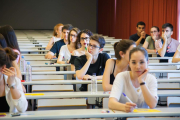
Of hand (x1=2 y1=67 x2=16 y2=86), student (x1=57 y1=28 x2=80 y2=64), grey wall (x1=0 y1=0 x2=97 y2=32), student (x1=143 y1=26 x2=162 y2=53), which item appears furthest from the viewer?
grey wall (x1=0 y1=0 x2=97 y2=32)

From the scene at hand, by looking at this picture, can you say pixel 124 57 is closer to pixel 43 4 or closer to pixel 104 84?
pixel 104 84

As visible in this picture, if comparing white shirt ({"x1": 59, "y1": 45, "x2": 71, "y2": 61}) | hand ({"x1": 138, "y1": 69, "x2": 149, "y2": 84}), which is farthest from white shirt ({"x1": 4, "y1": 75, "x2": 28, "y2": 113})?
white shirt ({"x1": 59, "y1": 45, "x2": 71, "y2": 61})

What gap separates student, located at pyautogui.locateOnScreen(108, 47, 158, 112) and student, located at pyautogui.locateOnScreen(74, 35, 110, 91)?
1121 millimetres

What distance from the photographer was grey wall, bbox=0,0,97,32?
1545 cm

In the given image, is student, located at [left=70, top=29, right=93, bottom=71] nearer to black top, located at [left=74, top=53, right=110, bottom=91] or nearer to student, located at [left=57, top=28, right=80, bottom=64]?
student, located at [left=57, top=28, right=80, bottom=64]

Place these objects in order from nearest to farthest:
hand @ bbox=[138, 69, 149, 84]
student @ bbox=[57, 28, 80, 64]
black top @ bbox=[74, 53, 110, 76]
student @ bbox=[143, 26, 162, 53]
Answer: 1. hand @ bbox=[138, 69, 149, 84]
2. black top @ bbox=[74, 53, 110, 76]
3. student @ bbox=[57, 28, 80, 64]
4. student @ bbox=[143, 26, 162, 53]

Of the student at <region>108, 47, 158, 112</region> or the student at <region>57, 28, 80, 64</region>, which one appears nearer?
the student at <region>108, 47, 158, 112</region>

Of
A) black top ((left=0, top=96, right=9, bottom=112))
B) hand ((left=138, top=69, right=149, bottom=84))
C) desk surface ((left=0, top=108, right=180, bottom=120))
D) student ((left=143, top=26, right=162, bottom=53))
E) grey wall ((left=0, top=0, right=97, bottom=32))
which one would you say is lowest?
desk surface ((left=0, top=108, right=180, bottom=120))

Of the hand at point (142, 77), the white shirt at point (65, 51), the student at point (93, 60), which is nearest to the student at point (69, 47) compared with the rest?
the white shirt at point (65, 51)

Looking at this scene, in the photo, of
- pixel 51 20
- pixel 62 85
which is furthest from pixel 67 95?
pixel 51 20

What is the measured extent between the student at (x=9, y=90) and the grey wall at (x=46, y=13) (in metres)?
13.7

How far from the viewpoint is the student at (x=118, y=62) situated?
274 centimetres

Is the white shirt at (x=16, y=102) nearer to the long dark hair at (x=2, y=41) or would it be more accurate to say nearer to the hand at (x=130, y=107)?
the hand at (x=130, y=107)

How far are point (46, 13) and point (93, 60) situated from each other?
1261 cm
